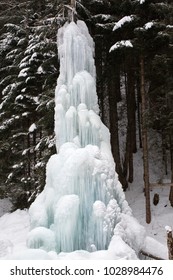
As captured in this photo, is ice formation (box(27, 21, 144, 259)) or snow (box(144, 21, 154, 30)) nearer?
ice formation (box(27, 21, 144, 259))

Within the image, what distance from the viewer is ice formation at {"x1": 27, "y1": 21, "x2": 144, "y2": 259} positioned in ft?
26.2

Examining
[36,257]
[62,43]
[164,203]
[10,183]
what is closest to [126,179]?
[164,203]

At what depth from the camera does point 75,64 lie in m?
9.51

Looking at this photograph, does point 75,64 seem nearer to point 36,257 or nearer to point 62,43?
point 62,43

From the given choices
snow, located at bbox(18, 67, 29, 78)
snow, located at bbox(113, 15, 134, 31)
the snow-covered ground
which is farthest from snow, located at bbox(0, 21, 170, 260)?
snow, located at bbox(18, 67, 29, 78)

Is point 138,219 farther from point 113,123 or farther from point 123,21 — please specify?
point 123,21

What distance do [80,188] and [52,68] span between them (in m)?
8.84

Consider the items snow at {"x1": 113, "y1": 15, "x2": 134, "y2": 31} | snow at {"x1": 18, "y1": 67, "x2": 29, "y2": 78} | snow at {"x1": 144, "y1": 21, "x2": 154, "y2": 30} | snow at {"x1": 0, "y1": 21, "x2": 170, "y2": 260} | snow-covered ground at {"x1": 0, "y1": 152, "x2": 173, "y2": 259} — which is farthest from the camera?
snow at {"x1": 18, "y1": 67, "x2": 29, "y2": 78}

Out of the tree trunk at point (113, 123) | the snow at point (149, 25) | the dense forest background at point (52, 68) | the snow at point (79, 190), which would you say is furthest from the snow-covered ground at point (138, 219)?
the snow at point (149, 25)

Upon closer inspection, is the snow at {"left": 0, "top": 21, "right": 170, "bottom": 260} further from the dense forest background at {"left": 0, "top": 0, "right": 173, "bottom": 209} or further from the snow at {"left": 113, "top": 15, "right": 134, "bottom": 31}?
the snow at {"left": 113, "top": 15, "right": 134, "bottom": 31}

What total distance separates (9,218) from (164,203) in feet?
21.1

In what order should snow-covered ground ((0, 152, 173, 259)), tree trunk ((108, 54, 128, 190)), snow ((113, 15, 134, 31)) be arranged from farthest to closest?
tree trunk ((108, 54, 128, 190)), snow ((113, 15, 134, 31)), snow-covered ground ((0, 152, 173, 259))

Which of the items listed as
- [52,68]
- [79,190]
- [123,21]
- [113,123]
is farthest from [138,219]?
[79,190]

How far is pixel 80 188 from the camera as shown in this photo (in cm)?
827
